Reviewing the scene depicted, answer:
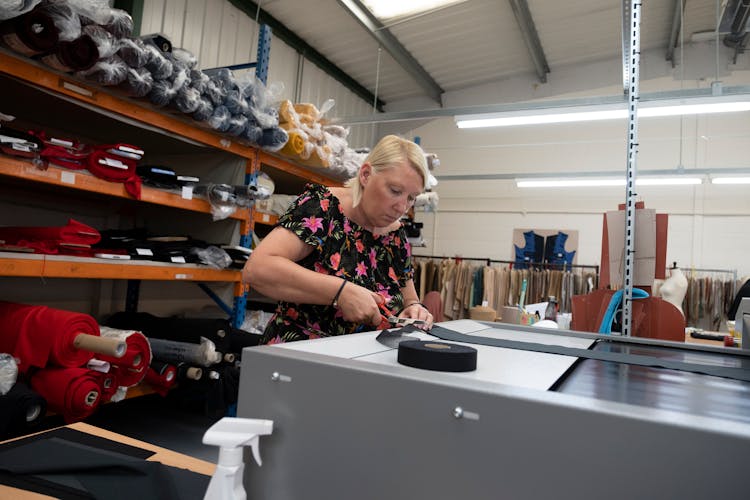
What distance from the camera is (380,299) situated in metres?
1.22

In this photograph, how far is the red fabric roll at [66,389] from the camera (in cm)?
198

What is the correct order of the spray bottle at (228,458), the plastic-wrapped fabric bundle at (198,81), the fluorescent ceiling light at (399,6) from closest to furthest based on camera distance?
1. the spray bottle at (228,458)
2. the plastic-wrapped fabric bundle at (198,81)
3. the fluorescent ceiling light at (399,6)

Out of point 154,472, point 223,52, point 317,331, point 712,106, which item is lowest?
point 154,472

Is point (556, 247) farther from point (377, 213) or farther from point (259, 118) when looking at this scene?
point (377, 213)

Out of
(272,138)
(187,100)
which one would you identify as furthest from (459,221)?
(187,100)

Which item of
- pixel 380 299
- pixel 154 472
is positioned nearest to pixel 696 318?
pixel 380 299

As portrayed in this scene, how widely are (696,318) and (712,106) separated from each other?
4.48 m

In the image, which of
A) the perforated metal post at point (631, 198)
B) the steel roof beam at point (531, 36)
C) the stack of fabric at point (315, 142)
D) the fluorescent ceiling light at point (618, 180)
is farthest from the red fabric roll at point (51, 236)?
the fluorescent ceiling light at point (618, 180)

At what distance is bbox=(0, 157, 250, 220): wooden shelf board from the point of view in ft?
6.17

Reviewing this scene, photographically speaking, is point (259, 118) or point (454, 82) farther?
point (454, 82)

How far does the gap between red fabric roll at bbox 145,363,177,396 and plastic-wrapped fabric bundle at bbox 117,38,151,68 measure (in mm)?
1548

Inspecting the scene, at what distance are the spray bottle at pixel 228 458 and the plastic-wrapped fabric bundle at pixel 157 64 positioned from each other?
2.23m

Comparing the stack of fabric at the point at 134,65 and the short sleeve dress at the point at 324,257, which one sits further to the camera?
the stack of fabric at the point at 134,65

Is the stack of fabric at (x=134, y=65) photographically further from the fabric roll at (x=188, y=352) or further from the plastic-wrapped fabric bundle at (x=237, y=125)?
the fabric roll at (x=188, y=352)
